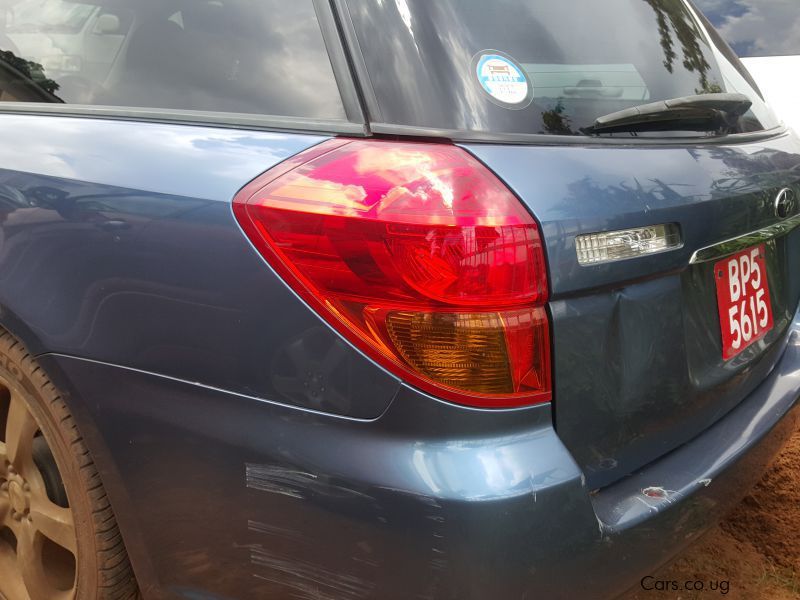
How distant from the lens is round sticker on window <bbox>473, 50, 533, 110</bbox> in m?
1.44

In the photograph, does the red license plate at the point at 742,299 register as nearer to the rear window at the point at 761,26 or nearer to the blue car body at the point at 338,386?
the blue car body at the point at 338,386

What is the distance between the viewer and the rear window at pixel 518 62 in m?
1.39

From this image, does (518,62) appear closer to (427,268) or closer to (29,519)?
(427,268)

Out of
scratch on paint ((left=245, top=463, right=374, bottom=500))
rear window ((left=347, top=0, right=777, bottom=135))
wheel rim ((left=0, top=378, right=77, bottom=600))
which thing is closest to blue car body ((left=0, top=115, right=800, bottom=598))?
scratch on paint ((left=245, top=463, right=374, bottom=500))

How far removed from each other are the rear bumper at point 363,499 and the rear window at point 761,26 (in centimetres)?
329

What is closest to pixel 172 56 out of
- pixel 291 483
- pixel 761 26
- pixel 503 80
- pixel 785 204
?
pixel 503 80

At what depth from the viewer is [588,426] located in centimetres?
141

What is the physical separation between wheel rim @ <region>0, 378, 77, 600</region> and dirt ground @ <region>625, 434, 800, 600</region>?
1.49 metres

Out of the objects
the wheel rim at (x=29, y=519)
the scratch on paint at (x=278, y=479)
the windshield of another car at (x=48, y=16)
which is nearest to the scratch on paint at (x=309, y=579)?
the scratch on paint at (x=278, y=479)

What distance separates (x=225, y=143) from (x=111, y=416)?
0.58 meters

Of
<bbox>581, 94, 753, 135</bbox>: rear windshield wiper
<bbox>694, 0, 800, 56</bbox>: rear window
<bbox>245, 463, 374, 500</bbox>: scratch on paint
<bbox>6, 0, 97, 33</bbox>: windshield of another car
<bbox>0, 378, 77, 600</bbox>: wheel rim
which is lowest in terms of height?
<bbox>0, 378, 77, 600</bbox>: wheel rim

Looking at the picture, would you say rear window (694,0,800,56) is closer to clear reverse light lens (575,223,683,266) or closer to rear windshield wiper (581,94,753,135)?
rear windshield wiper (581,94,753,135)

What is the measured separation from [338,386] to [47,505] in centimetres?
94

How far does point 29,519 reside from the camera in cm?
189
